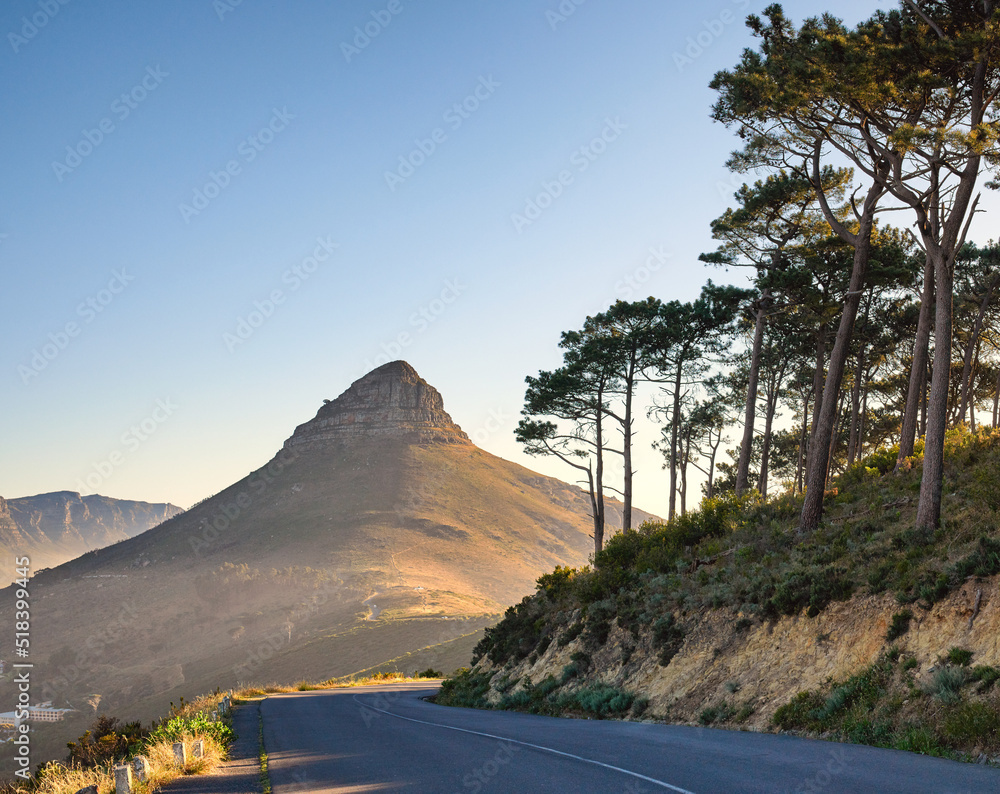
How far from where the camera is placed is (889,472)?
916 inches

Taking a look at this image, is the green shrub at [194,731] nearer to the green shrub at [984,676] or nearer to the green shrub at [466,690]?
the green shrub at [466,690]

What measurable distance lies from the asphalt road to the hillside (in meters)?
1.12

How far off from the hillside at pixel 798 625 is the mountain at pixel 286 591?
131ft

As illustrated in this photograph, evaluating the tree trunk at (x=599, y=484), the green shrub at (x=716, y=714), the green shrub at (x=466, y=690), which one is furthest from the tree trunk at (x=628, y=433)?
the green shrub at (x=716, y=714)

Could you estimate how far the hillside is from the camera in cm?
1096

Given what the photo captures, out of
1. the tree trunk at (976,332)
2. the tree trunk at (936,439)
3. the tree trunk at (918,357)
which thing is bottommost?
the tree trunk at (936,439)

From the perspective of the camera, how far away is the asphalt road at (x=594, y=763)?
774cm

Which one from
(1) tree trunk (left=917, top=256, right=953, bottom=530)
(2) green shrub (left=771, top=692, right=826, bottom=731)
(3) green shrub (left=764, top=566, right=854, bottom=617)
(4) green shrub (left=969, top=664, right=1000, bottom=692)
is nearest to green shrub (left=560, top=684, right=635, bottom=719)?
(3) green shrub (left=764, top=566, right=854, bottom=617)

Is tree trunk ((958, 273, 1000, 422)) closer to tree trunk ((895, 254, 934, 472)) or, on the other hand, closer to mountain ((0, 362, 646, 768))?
tree trunk ((895, 254, 934, 472))

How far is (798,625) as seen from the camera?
14.9 metres

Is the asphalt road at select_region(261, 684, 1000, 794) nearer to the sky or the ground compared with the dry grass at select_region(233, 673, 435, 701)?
nearer to the sky

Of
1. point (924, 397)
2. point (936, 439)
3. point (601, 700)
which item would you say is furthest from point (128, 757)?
point (924, 397)

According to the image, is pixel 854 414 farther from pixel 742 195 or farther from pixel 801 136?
pixel 801 136

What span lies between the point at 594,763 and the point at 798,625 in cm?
726
